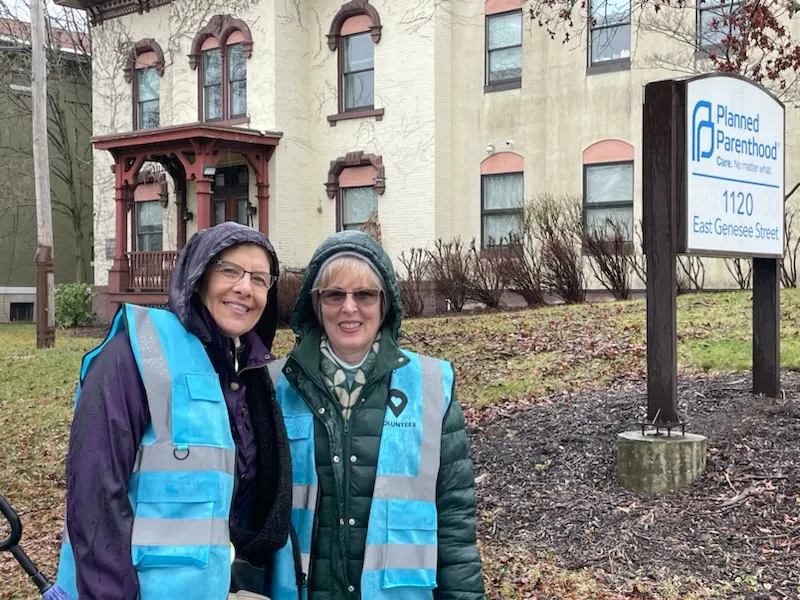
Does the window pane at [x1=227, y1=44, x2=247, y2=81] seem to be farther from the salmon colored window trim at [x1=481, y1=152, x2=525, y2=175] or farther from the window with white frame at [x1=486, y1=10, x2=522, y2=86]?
the salmon colored window trim at [x1=481, y1=152, x2=525, y2=175]

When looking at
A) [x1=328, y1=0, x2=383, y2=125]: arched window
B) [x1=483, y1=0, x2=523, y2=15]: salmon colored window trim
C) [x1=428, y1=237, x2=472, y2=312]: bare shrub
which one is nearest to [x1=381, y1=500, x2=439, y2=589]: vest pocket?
[x1=428, y1=237, x2=472, y2=312]: bare shrub

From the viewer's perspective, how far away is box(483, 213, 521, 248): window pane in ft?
58.5

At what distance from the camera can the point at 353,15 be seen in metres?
19.5

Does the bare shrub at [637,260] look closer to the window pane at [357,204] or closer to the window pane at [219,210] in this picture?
the window pane at [357,204]

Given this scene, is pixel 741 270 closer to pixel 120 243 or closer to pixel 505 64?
pixel 505 64

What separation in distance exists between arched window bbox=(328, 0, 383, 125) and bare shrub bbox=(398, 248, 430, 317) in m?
3.15

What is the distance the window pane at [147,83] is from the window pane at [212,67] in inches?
67.5

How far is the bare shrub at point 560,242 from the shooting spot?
14656mm

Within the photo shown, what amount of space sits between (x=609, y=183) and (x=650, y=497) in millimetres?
12635

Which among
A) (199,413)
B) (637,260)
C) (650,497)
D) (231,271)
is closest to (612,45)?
(637,260)

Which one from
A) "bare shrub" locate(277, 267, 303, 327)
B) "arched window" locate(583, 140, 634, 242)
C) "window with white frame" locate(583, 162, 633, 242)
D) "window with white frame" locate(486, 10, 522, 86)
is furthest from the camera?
"window with white frame" locate(486, 10, 522, 86)

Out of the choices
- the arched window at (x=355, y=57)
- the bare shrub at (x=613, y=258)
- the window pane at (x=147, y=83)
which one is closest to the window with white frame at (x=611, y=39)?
the bare shrub at (x=613, y=258)

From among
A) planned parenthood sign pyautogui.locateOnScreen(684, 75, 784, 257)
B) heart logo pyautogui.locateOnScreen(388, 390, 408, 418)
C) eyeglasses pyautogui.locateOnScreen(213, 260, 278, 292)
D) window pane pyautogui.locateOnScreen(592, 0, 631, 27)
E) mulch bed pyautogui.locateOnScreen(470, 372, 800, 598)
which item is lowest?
mulch bed pyautogui.locateOnScreen(470, 372, 800, 598)

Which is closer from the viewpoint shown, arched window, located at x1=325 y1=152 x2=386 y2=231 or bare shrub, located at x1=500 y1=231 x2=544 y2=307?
bare shrub, located at x1=500 y1=231 x2=544 y2=307
